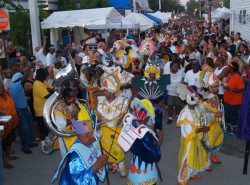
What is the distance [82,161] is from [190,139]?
7.92 ft

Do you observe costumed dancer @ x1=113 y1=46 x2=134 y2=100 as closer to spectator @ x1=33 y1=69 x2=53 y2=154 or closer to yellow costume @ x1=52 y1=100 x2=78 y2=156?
spectator @ x1=33 y1=69 x2=53 y2=154

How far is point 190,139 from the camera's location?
16.7 feet

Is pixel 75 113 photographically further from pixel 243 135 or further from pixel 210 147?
pixel 243 135

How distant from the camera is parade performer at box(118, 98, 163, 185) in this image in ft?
13.5

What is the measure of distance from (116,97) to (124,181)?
60.8 inches

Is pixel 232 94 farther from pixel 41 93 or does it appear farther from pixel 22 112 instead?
pixel 22 112

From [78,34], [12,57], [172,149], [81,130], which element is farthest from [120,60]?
[78,34]

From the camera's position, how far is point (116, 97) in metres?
5.69

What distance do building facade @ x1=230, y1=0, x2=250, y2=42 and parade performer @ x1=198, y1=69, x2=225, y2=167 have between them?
15.3m

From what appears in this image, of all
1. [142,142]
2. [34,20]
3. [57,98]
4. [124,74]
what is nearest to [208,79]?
[142,142]

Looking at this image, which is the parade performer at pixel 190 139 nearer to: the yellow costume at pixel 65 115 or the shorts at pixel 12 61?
the yellow costume at pixel 65 115

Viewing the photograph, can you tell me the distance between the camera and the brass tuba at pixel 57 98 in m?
4.68

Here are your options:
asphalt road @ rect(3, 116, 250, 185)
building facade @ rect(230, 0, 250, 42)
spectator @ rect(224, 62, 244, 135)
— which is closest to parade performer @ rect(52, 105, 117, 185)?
asphalt road @ rect(3, 116, 250, 185)

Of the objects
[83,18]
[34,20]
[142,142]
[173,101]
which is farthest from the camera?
[83,18]
